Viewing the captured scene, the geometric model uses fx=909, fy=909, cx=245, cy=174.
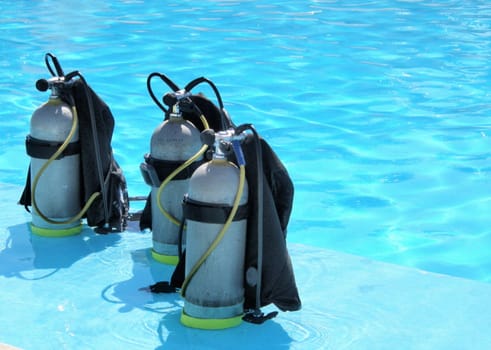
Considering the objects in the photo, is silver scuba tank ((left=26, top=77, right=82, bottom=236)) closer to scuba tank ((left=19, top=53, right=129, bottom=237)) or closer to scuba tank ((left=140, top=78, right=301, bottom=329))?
scuba tank ((left=19, top=53, right=129, bottom=237))

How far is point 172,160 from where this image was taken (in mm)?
4258

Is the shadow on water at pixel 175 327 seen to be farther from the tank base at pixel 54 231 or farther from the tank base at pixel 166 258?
the tank base at pixel 54 231

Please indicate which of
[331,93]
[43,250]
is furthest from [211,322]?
[331,93]

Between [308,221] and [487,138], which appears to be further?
[487,138]

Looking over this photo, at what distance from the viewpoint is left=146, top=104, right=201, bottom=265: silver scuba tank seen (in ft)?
13.9

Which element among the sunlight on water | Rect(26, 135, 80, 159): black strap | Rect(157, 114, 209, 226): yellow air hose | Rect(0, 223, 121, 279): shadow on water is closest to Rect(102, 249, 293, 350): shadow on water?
Rect(157, 114, 209, 226): yellow air hose

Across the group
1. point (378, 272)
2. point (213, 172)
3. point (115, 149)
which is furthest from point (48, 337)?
point (115, 149)

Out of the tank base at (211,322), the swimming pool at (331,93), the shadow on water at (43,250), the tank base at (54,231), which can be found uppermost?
the tank base at (211,322)

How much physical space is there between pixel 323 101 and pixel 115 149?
2.29 metres

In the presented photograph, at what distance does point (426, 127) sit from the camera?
25.5ft

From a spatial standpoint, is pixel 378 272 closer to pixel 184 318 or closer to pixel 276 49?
pixel 184 318

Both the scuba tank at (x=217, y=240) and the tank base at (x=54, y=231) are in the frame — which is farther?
the tank base at (x=54, y=231)

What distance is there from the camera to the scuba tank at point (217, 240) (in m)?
3.53

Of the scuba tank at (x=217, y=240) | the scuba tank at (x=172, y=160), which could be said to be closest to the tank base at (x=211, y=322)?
the scuba tank at (x=217, y=240)
